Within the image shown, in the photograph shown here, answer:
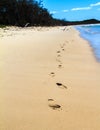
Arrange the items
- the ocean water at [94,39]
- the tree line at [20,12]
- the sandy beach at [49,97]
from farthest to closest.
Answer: the tree line at [20,12], the ocean water at [94,39], the sandy beach at [49,97]

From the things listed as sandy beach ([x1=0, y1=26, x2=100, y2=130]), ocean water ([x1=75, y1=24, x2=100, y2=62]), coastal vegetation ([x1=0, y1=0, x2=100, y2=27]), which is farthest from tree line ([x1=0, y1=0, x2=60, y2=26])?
sandy beach ([x1=0, y1=26, x2=100, y2=130])

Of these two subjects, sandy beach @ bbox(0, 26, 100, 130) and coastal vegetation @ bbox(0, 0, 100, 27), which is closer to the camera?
sandy beach @ bbox(0, 26, 100, 130)

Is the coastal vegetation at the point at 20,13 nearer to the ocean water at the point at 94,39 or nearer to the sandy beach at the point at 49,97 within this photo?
the ocean water at the point at 94,39

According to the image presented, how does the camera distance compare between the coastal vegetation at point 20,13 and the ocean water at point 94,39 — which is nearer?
the ocean water at point 94,39

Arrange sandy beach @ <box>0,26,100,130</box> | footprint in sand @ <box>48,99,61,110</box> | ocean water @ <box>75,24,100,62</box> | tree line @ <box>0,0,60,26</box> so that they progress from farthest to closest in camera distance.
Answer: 1. tree line @ <box>0,0,60,26</box>
2. ocean water @ <box>75,24,100,62</box>
3. footprint in sand @ <box>48,99,61,110</box>
4. sandy beach @ <box>0,26,100,130</box>

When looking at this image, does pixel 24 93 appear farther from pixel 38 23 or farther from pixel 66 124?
pixel 38 23

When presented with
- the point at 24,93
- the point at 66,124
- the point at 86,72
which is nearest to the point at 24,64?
the point at 86,72

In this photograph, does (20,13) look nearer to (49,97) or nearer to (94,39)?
(94,39)

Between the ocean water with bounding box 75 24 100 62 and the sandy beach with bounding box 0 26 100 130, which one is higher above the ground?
the sandy beach with bounding box 0 26 100 130

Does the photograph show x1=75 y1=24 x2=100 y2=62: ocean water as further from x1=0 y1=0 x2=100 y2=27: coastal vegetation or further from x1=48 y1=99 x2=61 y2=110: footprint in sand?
x1=0 y1=0 x2=100 y2=27: coastal vegetation

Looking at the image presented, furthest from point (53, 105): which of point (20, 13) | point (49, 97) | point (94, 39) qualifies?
point (20, 13)

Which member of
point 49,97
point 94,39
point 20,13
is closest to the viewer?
point 49,97

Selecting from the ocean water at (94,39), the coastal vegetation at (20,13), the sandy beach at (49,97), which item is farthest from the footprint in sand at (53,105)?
the coastal vegetation at (20,13)

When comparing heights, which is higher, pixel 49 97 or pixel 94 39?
pixel 49 97
